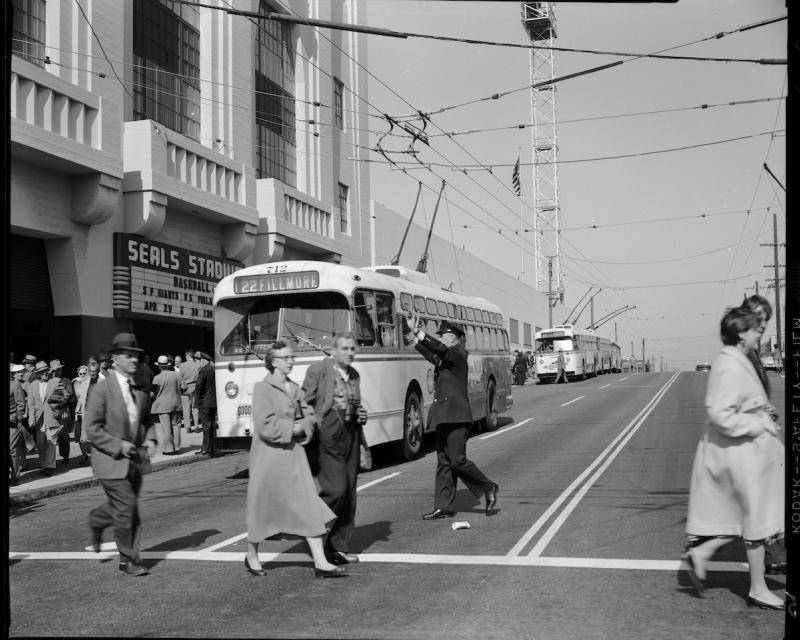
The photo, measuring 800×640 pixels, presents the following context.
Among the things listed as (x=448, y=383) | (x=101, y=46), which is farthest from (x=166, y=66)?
(x=448, y=383)

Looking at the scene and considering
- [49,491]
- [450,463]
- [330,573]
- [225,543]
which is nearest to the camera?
[330,573]

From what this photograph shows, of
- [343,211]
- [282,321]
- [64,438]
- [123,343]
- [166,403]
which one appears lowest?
[64,438]

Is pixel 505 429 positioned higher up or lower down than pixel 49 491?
higher up

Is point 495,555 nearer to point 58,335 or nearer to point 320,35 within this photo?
point 58,335

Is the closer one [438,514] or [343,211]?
[438,514]

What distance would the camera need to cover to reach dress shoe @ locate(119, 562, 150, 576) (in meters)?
6.86

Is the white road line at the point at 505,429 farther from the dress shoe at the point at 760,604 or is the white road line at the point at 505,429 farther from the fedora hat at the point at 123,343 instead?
the dress shoe at the point at 760,604

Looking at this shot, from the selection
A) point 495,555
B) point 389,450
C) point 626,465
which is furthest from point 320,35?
point 495,555

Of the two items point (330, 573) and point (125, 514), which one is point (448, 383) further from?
point (125, 514)

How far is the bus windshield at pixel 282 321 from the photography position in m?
12.8

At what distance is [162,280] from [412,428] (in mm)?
9780

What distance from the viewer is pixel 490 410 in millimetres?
19312

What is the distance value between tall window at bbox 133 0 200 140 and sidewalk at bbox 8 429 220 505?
943 centimetres

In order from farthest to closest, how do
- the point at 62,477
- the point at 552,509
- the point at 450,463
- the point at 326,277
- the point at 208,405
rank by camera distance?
the point at 208,405, the point at 62,477, the point at 326,277, the point at 552,509, the point at 450,463
